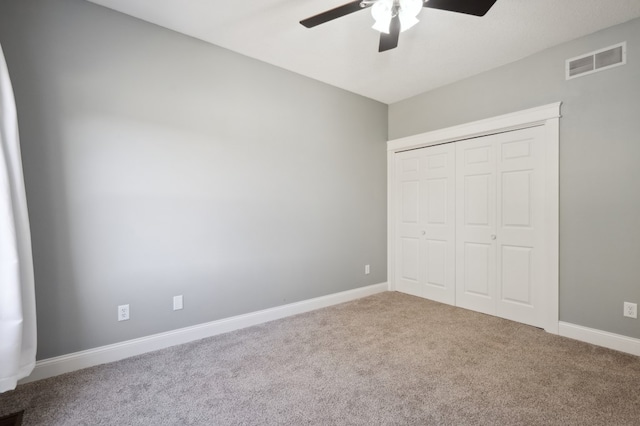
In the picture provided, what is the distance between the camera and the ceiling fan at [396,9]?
5.41ft

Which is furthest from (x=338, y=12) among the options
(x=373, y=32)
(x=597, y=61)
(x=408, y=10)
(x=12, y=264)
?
(x=597, y=61)

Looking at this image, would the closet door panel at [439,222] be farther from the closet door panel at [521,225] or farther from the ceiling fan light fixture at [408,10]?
the ceiling fan light fixture at [408,10]

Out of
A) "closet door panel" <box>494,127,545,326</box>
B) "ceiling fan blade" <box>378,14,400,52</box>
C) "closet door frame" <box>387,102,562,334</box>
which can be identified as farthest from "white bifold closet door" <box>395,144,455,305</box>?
"ceiling fan blade" <box>378,14,400,52</box>

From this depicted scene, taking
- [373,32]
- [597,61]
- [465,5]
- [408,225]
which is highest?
[373,32]

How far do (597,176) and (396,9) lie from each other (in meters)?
2.26

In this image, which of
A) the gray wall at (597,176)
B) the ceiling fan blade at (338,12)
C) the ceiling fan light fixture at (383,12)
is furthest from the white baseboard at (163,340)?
the ceiling fan light fixture at (383,12)

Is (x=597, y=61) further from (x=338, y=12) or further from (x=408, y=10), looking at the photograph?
(x=338, y=12)

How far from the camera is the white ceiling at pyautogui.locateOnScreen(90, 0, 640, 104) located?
2.25m

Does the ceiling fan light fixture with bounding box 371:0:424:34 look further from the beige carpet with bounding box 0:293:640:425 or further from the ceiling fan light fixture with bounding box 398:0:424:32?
the beige carpet with bounding box 0:293:640:425

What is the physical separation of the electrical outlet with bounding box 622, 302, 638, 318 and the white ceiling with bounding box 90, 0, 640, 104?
7.54 feet

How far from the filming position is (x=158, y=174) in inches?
97.8

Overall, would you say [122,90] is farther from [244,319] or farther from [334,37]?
[244,319]

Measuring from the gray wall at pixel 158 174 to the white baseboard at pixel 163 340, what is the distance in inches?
2.6

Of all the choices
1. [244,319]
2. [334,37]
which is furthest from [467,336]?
[334,37]
